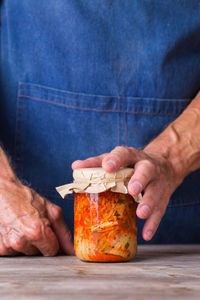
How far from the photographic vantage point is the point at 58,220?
1.29m

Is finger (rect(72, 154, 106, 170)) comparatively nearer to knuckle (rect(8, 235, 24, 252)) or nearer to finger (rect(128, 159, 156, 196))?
finger (rect(128, 159, 156, 196))

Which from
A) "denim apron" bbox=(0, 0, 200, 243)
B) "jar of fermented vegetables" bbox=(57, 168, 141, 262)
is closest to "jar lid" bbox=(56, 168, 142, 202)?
"jar of fermented vegetables" bbox=(57, 168, 141, 262)

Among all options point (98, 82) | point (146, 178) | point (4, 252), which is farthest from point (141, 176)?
point (98, 82)

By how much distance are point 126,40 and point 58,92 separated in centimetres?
31

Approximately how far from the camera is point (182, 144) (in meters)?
1.44

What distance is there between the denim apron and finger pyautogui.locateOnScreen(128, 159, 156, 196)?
44cm

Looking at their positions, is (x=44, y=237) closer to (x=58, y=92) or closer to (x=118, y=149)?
(x=118, y=149)

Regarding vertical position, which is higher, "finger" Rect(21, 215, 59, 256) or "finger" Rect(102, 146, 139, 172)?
"finger" Rect(102, 146, 139, 172)

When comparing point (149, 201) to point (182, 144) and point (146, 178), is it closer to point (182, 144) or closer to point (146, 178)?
point (146, 178)

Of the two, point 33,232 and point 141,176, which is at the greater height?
point 141,176

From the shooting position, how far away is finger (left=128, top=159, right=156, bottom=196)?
1065 millimetres

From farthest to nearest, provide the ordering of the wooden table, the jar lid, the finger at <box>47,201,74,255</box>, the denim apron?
the denim apron < the finger at <box>47,201,74,255</box> < the jar lid < the wooden table

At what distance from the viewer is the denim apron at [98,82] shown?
160cm

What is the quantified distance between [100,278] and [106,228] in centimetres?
22
